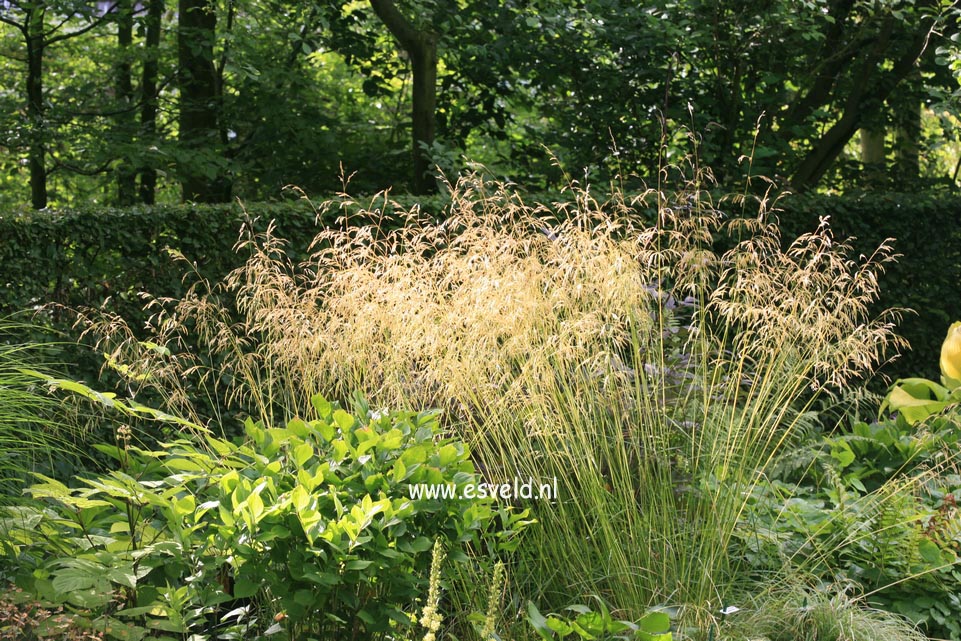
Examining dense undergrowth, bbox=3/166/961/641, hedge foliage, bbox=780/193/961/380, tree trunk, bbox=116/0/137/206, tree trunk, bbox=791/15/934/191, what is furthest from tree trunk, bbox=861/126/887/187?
tree trunk, bbox=116/0/137/206

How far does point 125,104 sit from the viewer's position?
7.36m

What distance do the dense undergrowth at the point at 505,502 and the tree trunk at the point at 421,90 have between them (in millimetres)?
3230

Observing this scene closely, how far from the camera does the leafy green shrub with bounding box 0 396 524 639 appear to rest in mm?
2170

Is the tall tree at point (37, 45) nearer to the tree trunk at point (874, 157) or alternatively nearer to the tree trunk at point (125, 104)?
the tree trunk at point (125, 104)

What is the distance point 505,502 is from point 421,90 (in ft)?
14.5

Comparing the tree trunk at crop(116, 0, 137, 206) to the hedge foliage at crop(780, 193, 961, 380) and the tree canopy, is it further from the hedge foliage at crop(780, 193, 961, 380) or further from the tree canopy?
the hedge foliage at crop(780, 193, 961, 380)

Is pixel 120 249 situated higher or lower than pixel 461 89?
lower

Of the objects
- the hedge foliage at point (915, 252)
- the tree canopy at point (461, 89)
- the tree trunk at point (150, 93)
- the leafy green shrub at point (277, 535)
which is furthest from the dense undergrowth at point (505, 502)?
the tree trunk at point (150, 93)

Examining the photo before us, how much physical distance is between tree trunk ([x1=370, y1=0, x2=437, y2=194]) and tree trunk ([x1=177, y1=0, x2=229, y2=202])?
4.47 feet

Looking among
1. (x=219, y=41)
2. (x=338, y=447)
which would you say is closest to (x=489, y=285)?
(x=338, y=447)

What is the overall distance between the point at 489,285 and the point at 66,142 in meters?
5.42

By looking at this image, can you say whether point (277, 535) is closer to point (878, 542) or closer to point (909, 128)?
point (878, 542)

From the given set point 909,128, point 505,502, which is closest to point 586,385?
point 505,502

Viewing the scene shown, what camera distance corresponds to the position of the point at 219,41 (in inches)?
265
